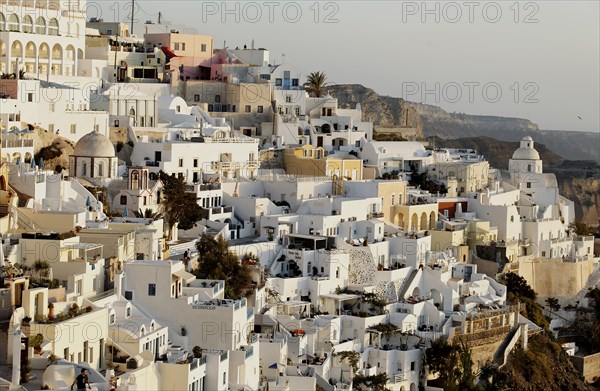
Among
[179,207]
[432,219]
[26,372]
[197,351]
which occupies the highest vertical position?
[179,207]

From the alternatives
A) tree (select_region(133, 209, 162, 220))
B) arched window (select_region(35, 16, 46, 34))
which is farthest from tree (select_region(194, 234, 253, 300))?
arched window (select_region(35, 16, 46, 34))

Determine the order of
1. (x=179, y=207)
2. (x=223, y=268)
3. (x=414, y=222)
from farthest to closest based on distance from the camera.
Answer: (x=414, y=222), (x=179, y=207), (x=223, y=268)

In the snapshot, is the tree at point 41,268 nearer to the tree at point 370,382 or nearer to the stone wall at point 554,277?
the tree at point 370,382

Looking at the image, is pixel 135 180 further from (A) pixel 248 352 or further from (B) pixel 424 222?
(B) pixel 424 222

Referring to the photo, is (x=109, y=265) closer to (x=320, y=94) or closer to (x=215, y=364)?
(x=215, y=364)

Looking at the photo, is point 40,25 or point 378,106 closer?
point 40,25

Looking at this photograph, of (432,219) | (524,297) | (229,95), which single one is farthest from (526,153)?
(524,297)
